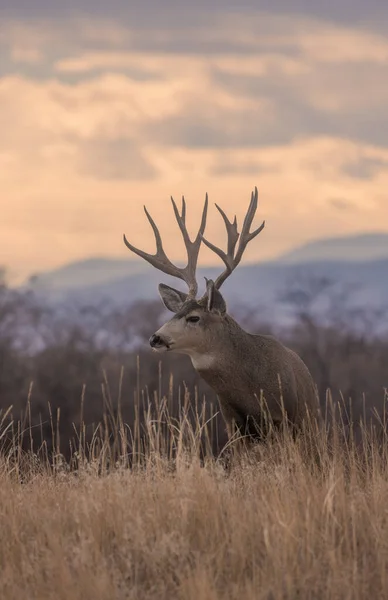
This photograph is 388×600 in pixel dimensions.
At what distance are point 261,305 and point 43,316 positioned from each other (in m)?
7.77

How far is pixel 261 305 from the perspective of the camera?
4025 cm

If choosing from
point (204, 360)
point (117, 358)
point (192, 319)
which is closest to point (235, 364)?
point (204, 360)

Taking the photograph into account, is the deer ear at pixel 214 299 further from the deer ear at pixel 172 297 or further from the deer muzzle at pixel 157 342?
the deer muzzle at pixel 157 342

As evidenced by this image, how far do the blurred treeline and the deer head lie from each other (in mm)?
18695

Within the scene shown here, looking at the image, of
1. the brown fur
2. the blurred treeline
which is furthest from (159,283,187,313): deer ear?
the blurred treeline

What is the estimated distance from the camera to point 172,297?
1091 cm

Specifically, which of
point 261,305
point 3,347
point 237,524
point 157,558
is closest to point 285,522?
point 237,524

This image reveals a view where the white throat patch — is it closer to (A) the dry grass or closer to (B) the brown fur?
(B) the brown fur

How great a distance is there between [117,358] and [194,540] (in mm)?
27756

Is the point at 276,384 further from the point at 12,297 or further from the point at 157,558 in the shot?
the point at 12,297

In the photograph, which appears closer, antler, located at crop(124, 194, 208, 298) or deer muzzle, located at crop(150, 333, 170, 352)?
deer muzzle, located at crop(150, 333, 170, 352)

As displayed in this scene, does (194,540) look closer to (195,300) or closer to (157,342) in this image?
(157,342)

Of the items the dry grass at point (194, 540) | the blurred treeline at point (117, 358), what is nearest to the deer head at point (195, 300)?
the dry grass at point (194, 540)

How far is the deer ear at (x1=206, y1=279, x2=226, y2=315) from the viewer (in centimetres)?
1026
